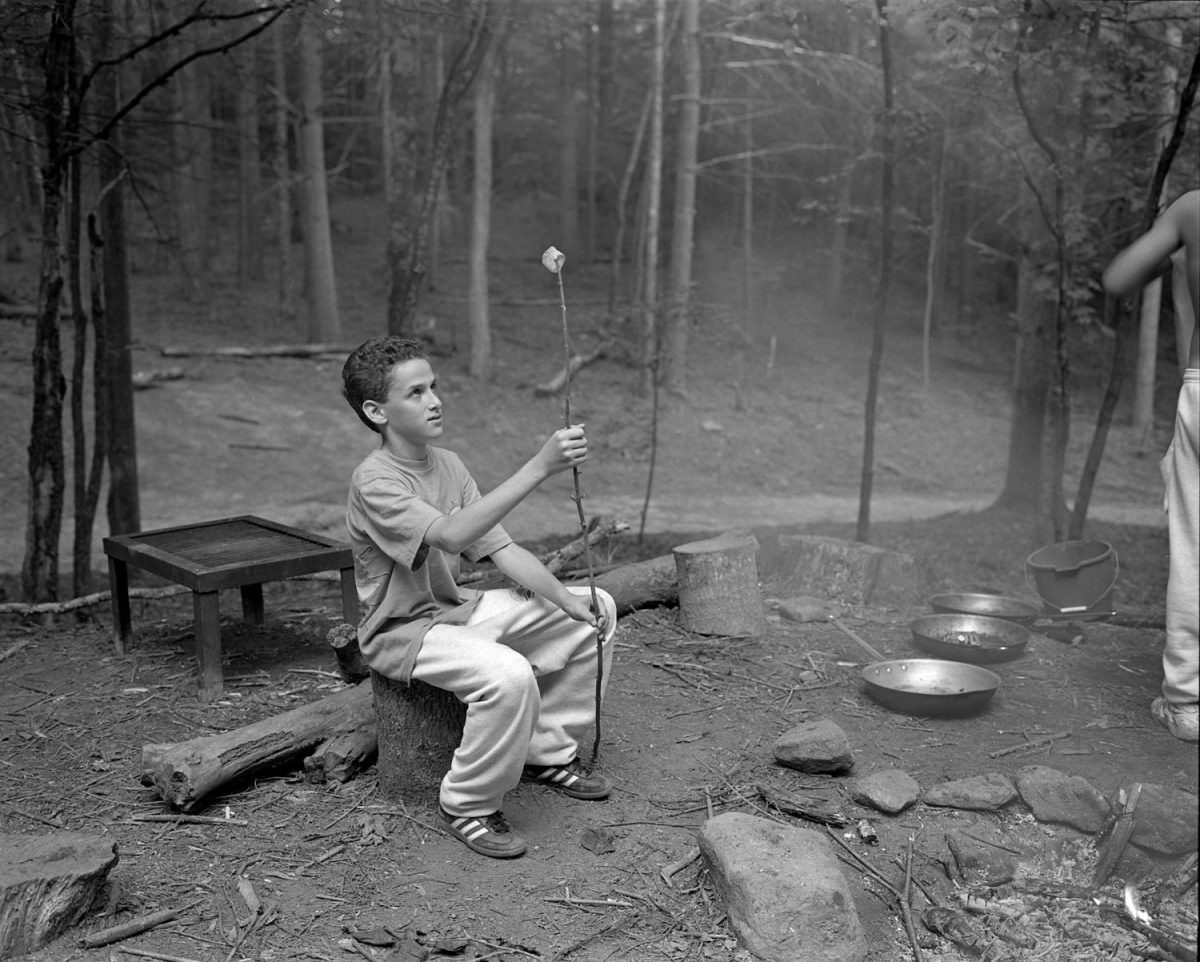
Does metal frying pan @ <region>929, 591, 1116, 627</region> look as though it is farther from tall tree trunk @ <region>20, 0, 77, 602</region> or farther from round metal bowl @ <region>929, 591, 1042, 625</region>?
tall tree trunk @ <region>20, 0, 77, 602</region>

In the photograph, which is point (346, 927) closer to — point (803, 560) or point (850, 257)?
point (803, 560)

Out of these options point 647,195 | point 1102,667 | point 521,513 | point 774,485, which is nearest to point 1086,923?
point 1102,667

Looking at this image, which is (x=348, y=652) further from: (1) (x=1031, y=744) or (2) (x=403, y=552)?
(1) (x=1031, y=744)

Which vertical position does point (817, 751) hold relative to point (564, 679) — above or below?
below

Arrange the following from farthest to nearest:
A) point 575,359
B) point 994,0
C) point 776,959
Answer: point 575,359 → point 994,0 → point 776,959

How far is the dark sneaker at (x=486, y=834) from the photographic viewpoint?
3.51 m

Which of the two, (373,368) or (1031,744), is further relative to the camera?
(1031,744)

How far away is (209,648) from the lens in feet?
15.9

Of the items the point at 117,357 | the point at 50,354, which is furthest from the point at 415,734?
the point at 117,357

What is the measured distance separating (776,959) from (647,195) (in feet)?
42.9

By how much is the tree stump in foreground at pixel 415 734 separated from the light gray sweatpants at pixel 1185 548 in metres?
2.24

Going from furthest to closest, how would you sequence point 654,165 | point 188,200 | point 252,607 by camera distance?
point 188,200 < point 654,165 < point 252,607

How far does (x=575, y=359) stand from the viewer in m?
16.5

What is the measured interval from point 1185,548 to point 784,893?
1.50m
